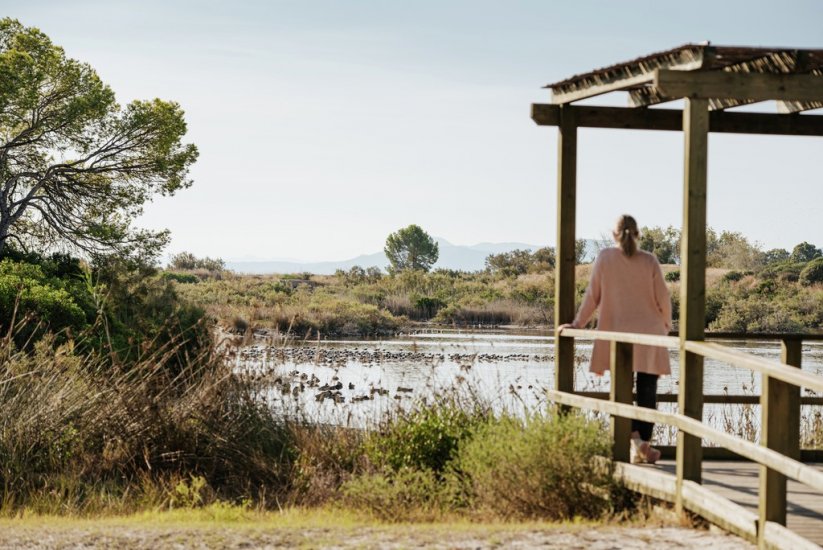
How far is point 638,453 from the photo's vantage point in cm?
833

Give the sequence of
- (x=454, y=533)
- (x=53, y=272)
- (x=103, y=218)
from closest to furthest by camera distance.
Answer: (x=454, y=533) < (x=53, y=272) < (x=103, y=218)

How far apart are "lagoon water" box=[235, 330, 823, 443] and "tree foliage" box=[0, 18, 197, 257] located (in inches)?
196

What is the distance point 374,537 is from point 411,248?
239ft

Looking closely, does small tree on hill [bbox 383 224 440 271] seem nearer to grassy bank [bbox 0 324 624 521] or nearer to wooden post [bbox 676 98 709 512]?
grassy bank [bbox 0 324 624 521]

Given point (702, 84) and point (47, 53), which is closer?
point (702, 84)

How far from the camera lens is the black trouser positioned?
27.3ft

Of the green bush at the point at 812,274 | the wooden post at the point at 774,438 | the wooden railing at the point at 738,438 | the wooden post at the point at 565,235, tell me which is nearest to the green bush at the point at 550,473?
the wooden railing at the point at 738,438

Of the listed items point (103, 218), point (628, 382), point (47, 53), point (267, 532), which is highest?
point (47, 53)

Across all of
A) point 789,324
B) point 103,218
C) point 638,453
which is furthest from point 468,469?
point 789,324

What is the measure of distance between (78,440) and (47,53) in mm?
16719

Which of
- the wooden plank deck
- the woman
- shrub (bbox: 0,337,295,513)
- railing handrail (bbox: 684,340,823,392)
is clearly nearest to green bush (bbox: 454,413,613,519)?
the woman

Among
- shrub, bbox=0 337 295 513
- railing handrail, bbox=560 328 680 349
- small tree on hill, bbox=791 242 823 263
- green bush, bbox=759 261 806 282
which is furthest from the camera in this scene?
small tree on hill, bbox=791 242 823 263

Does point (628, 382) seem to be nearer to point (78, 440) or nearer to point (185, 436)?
point (185, 436)

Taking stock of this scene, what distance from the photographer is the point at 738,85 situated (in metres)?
7.22
